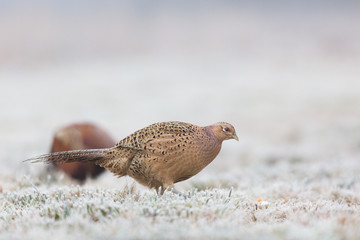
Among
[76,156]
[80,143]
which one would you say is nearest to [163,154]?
[76,156]

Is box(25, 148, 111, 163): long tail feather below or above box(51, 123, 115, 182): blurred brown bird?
above

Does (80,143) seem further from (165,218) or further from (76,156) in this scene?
(165,218)

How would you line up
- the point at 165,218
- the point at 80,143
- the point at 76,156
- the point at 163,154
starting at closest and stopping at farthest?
the point at 165,218 → the point at 163,154 → the point at 76,156 → the point at 80,143

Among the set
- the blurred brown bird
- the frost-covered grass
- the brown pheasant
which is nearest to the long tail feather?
the brown pheasant

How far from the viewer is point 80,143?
7.21 m

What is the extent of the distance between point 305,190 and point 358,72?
22.6 metres

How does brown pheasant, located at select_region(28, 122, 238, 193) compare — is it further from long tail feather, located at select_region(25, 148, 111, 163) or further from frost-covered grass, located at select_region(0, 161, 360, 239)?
frost-covered grass, located at select_region(0, 161, 360, 239)

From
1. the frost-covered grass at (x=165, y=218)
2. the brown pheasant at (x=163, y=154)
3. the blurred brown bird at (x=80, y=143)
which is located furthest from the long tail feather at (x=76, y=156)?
the blurred brown bird at (x=80, y=143)

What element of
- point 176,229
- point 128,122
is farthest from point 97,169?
point 128,122

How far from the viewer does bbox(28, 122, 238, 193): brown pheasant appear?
4559 millimetres

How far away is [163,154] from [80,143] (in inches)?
116

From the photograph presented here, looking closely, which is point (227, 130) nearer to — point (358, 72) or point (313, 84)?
point (313, 84)

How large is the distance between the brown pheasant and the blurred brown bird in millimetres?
2105

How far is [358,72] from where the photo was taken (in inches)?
1057
